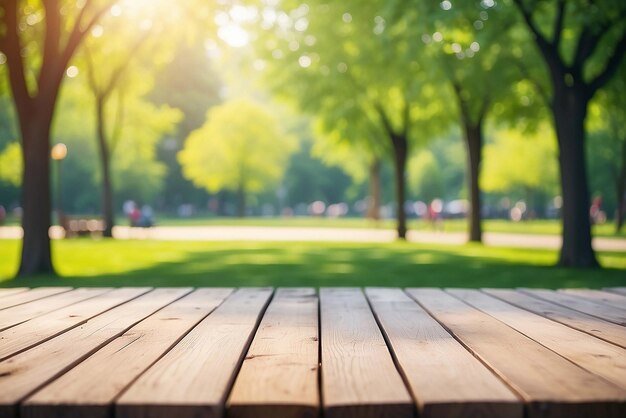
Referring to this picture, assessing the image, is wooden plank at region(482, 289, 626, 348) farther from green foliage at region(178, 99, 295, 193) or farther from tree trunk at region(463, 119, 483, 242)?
green foliage at region(178, 99, 295, 193)

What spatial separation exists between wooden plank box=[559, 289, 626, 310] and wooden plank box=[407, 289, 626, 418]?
111 cm

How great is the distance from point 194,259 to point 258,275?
4398 millimetres

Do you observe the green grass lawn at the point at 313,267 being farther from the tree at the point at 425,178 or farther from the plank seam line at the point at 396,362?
the tree at the point at 425,178

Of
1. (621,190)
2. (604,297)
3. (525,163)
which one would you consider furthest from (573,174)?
(525,163)

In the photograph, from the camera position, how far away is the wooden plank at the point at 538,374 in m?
1.69

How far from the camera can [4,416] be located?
1685 mm

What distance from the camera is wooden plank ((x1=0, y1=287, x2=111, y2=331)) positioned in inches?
123

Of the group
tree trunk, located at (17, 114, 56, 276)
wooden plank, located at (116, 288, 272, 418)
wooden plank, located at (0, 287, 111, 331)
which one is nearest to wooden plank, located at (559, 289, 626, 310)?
wooden plank, located at (116, 288, 272, 418)

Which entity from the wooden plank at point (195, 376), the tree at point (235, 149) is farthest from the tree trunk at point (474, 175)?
the tree at point (235, 149)

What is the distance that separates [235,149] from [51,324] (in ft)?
176

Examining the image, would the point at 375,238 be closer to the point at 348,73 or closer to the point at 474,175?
the point at 474,175

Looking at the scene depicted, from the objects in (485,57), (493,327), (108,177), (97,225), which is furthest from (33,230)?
(97,225)

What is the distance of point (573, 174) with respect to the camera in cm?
1312

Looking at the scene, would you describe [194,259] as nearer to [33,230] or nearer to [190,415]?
[33,230]
